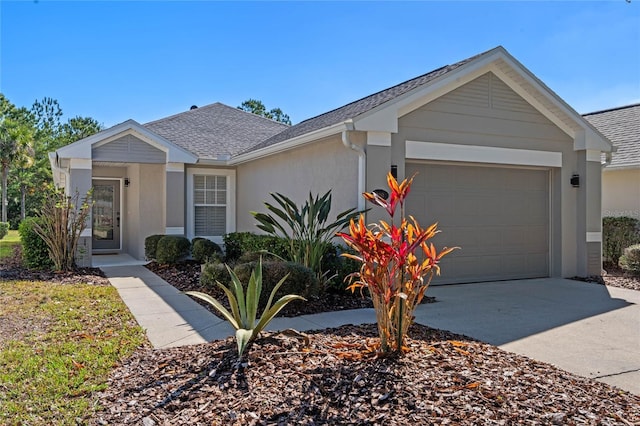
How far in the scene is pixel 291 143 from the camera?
10422mm

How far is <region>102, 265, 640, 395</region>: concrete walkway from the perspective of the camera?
5.12 m

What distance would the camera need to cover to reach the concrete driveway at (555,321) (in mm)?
4945

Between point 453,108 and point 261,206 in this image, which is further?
point 261,206

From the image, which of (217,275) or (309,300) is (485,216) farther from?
(217,275)

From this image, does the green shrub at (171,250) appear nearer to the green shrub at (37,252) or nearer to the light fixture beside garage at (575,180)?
the green shrub at (37,252)

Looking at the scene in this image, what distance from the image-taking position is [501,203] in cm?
1021

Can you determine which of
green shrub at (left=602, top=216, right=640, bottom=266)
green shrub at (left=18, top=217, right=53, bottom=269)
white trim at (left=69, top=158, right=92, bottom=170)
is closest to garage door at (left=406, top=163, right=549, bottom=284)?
green shrub at (left=602, top=216, right=640, bottom=266)

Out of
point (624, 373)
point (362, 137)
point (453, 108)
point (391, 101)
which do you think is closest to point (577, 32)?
point (453, 108)

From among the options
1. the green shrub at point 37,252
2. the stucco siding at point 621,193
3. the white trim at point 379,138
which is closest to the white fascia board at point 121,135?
the green shrub at point 37,252

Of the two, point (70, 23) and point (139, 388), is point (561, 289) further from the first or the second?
point (70, 23)

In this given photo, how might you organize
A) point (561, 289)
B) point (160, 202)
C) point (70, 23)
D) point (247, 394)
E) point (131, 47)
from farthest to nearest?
point (160, 202)
point (131, 47)
point (70, 23)
point (561, 289)
point (247, 394)

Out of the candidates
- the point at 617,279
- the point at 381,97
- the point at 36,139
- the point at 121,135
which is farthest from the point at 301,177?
the point at 36,139

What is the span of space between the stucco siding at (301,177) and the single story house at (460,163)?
0.04 meters

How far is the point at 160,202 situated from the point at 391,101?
793 cm
